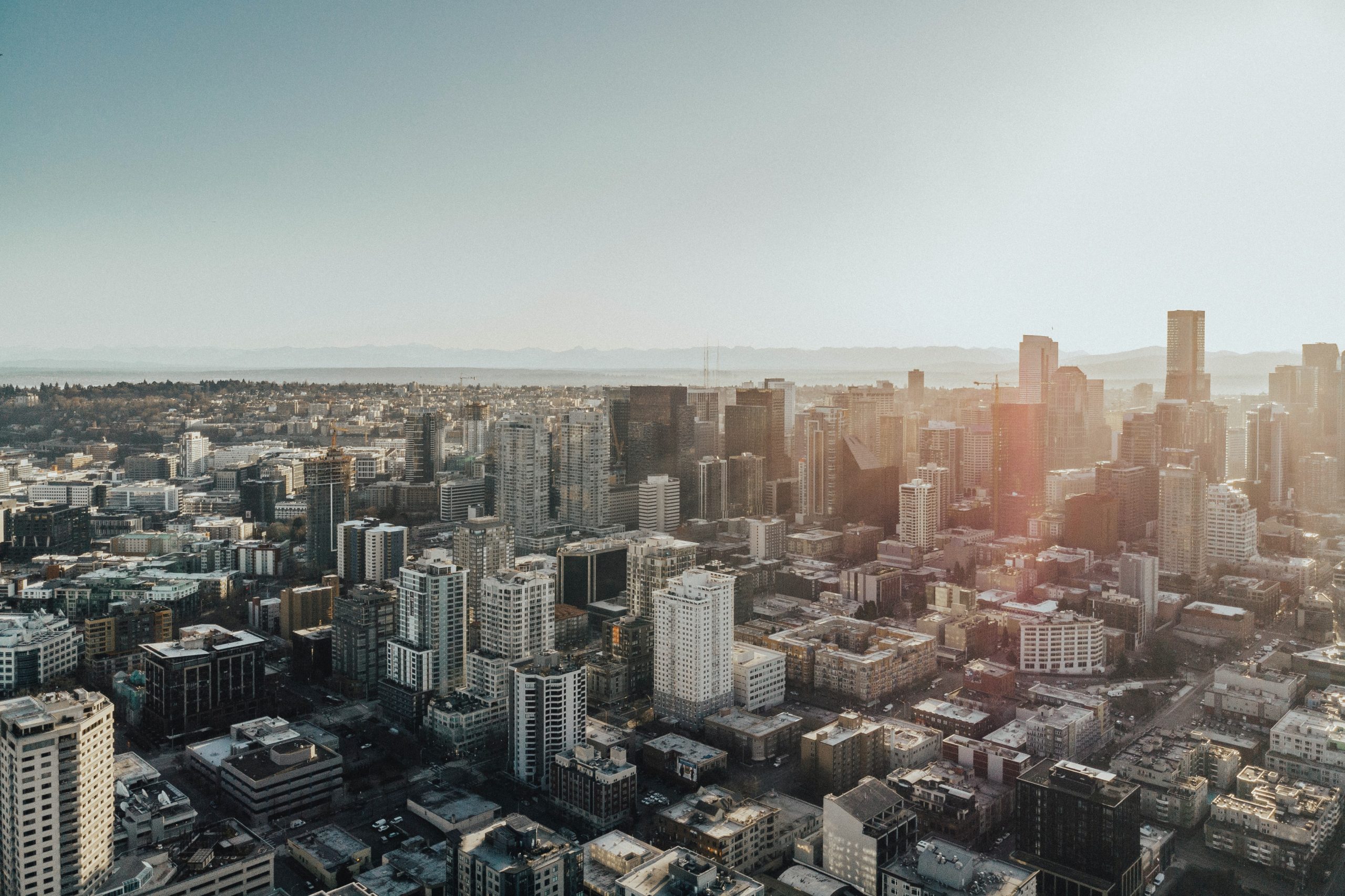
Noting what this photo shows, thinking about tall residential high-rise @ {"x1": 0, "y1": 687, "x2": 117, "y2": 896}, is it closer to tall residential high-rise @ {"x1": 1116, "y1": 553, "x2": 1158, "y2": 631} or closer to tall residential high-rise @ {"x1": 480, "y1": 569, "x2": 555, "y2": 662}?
tall residential high-rise @ {"x1": 480, "y1": 569, "x2": 555, "y2": 662}

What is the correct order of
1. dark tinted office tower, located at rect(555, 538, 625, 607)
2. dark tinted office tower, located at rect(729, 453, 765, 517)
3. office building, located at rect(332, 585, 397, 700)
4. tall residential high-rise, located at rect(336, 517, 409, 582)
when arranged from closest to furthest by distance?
1. office building, located at rect(332, 585, 397, 700)
2. dark tinted office tower, located at rect(555, 538, 625, 607)
3. tall residential high-rise, located at rect(336, 517, 409, 582)
4. dark tinted office tower, located at rect(729, 453, 765, 517)

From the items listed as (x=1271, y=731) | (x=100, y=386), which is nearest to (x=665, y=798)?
(x=1271, y=731)

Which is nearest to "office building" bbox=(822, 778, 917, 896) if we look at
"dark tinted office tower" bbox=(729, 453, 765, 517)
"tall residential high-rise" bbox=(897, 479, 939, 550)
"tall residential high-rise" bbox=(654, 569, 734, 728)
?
"tall residential high-rise" bbox=(654, 569, 734, 728)

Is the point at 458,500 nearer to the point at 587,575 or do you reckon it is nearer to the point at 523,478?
the point at 523,478

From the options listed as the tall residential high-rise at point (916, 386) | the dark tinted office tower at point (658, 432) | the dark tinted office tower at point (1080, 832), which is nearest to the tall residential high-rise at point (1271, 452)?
the tall residential high-rise at point (916, 386)

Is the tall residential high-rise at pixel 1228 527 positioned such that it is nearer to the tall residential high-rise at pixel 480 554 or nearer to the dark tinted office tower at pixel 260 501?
the tall residential high-rise at pixel 480 554

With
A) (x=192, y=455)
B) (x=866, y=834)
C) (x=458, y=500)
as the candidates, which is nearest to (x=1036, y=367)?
(x=458, y=500)

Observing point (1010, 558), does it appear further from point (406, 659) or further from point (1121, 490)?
point (406, 659)
